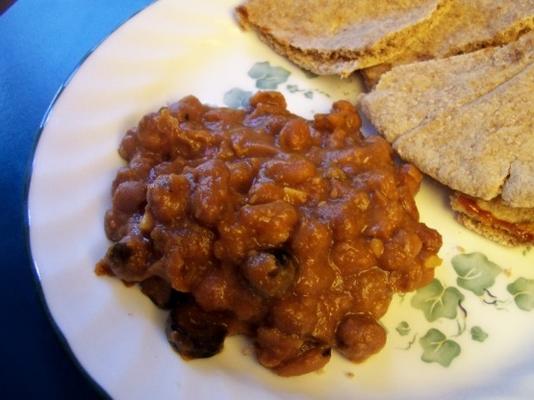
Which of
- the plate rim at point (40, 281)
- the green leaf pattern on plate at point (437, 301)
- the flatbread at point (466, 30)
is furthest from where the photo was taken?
the flatbread at point (466, 30)

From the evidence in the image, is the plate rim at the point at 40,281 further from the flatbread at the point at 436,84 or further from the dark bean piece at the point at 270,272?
the flatbread at the point at 436,84

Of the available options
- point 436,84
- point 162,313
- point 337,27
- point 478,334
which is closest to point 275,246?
point 162,313

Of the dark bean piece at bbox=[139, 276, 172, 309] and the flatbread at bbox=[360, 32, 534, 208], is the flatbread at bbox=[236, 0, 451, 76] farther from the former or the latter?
the dark bean piece at bbox=[139, 276, 172, 309]

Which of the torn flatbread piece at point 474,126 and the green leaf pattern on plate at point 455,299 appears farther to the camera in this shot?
the torn flatbread piece at point 474,126

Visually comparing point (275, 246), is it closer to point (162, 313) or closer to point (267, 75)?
point (162, 313)

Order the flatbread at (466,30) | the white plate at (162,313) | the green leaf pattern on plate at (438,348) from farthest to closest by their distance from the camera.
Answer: the flatbread at (466,30) → the green leaf pattern on plate at (438,348) → the white plate at (162,313)

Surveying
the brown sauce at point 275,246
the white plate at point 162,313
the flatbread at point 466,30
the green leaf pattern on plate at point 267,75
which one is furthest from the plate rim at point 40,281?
Answer: the flatbread at point 466,30

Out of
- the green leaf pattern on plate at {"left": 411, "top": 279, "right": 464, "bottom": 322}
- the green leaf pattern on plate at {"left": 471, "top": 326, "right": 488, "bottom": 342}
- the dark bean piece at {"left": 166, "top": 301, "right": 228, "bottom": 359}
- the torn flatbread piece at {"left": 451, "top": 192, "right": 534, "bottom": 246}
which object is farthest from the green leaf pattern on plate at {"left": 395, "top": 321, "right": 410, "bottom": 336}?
the dark bean piece at {"left": 166, "top": 301, "right": 228, "bottom": 359}
